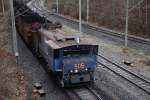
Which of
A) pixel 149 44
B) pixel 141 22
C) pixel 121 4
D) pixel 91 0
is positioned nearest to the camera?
pixel 149 44

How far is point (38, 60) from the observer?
1019 inches

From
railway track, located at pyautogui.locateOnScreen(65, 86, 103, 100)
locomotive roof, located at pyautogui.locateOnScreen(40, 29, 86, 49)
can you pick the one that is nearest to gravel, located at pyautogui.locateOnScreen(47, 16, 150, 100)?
railway track, located at pyautogui.locateOnScreen(65, 86, 103, 100)

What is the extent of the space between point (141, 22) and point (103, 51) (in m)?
17.6

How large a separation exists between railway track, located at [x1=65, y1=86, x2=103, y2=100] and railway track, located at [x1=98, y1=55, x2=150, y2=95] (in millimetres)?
3333

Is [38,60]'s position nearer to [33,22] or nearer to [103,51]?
[33,22]

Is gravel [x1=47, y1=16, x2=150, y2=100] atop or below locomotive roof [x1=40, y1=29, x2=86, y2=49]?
below

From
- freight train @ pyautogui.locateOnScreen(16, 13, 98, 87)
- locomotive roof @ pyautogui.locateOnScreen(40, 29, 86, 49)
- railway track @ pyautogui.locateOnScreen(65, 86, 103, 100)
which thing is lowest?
railway track @ pyautogui.locateOnScreen(65, 86, 103, 100)

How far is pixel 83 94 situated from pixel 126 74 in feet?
17.9

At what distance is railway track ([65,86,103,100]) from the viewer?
55.5 feet

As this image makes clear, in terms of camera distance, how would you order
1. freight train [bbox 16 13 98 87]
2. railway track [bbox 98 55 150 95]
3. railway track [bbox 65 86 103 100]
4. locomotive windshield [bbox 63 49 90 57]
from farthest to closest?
railway track [bbox 98 55 150 95], locomotive windshield [bbox 63 49 90 57], freight train [bbox 16 13 98 87], railway track [bbox 65 86 103 100]

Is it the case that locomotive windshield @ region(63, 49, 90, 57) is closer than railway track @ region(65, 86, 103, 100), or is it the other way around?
railway track @ region(65, 86, 103, 100)

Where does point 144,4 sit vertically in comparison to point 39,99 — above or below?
above

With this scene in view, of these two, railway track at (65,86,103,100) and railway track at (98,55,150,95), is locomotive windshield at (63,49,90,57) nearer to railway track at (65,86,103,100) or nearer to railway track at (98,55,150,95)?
railway track at (65,86,103,100)

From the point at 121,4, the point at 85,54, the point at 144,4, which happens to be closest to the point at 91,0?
the point at 121,4
